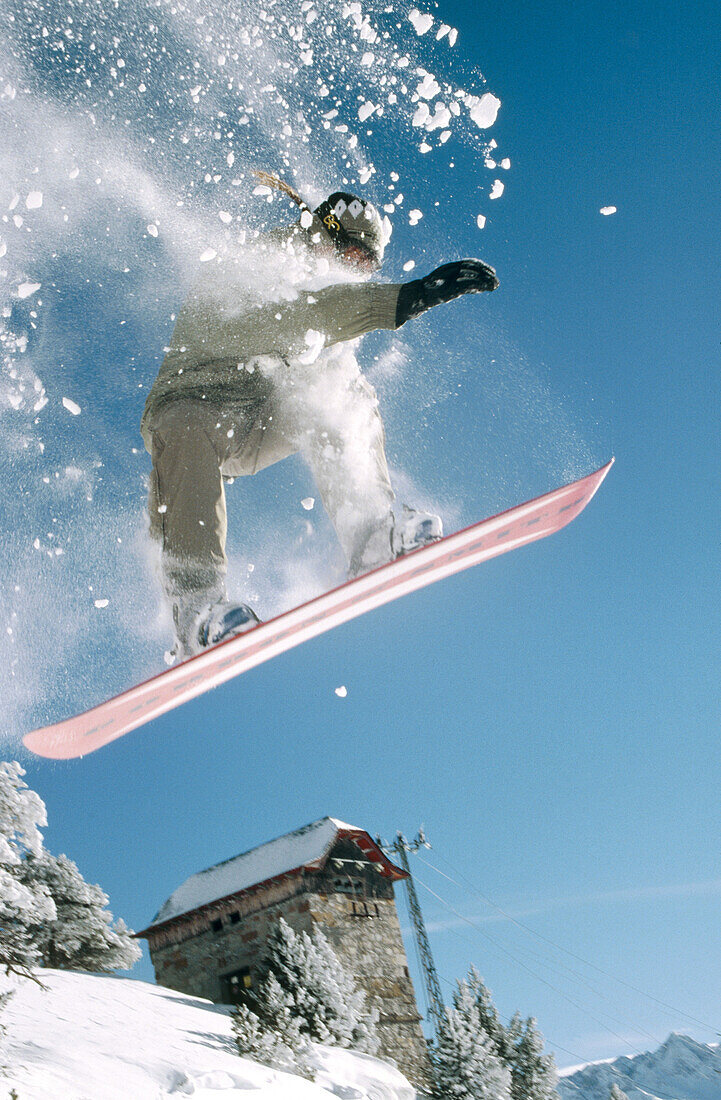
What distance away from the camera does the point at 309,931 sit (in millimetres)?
15195

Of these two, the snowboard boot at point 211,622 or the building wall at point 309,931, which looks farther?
the building wall at point 309,931

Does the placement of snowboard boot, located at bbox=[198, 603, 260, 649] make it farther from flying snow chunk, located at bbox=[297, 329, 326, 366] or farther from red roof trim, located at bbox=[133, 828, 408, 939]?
red roof trim, located at bbox=[133, 828, 408, 939]

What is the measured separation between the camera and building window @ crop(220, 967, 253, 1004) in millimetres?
14688

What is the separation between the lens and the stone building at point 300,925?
1504 centimetres

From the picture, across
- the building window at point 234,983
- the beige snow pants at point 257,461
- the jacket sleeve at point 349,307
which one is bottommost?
the building window at point 234,983

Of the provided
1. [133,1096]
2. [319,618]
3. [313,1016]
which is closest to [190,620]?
[319,618]

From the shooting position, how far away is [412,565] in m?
4.92

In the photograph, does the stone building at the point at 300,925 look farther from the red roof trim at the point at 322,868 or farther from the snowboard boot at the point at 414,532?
the snowboard boot at the point at 414,532

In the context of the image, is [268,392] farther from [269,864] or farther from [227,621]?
[269,864]

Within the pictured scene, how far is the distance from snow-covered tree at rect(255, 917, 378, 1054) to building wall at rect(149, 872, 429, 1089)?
2160 millimetres

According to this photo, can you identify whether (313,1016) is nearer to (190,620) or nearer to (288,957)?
(288,957)

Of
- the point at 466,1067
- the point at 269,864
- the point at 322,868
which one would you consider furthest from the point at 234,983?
the point at 466,1067

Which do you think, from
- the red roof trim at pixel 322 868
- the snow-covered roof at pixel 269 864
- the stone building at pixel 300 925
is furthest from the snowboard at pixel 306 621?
the snow-covered roof at pixel 269 864

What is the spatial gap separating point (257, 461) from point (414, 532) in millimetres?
1144
